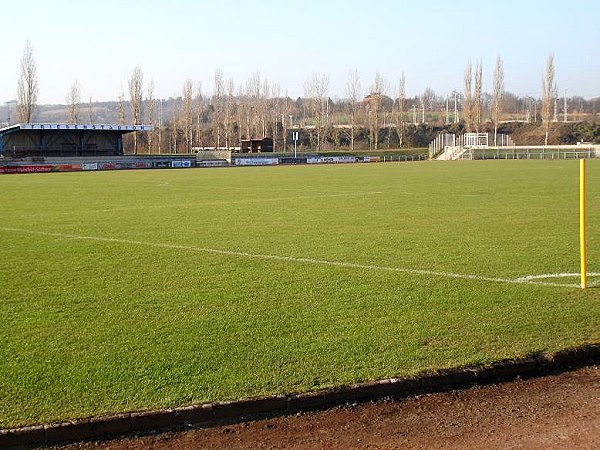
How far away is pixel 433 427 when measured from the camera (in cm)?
545

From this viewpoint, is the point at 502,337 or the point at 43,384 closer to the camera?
the point at 43,384

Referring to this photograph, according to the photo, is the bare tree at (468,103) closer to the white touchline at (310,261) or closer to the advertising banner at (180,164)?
the advertising banner at (180,164)

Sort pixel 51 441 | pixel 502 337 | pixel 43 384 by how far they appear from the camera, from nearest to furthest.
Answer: pixel 51 441
pixel 43 384
pixel 502 337

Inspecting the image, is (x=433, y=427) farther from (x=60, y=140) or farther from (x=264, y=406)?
(x=60, y=140)

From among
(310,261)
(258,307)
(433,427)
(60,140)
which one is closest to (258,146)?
(60,140)

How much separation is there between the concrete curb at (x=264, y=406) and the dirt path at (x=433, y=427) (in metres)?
0.11

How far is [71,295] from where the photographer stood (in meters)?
9.75

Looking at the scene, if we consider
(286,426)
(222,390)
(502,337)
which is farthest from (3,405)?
(502,337)

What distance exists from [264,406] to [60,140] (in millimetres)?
81541

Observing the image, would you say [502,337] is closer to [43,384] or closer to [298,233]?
[43,384]

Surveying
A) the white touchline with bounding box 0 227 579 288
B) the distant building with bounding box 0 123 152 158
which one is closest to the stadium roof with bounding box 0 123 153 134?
the distant building with bounding box 0 123 152 158

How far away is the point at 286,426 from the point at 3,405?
2.13m

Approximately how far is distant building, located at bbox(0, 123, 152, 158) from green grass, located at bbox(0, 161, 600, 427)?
6329cm

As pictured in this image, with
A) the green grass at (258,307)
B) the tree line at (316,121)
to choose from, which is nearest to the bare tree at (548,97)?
the tree line at (316,121)
